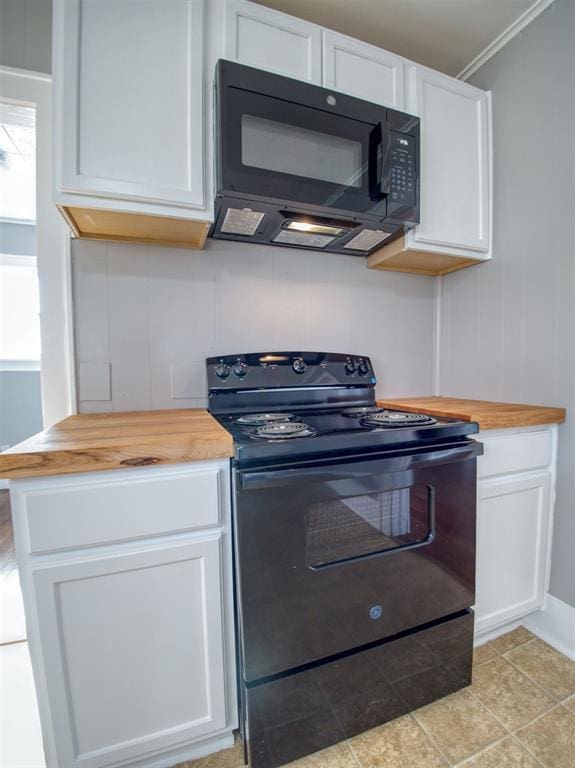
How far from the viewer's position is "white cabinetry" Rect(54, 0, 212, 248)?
966 mm

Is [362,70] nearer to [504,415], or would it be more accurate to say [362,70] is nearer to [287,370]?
[287,370]

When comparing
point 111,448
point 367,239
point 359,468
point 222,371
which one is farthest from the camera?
point 367,239

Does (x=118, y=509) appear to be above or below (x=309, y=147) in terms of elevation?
below

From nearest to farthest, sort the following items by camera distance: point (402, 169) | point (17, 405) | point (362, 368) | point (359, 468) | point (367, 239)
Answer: point (359, 468), point (402, 169), point (367, 239), point (362, 368), point (17, 405)

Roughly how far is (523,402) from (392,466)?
2.90ft

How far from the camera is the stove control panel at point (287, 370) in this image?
1.38 meters

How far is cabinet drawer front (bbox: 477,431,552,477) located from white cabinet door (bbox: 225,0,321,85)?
1.39 metres

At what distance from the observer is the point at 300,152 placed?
1.16 m

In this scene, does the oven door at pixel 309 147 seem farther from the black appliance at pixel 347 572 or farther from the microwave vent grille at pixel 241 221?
the black appliance at pixel 347 572

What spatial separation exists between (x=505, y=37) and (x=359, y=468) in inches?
73.5

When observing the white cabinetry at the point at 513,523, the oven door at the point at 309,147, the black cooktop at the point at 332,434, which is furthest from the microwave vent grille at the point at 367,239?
the white cabinetry at the point at 513,523

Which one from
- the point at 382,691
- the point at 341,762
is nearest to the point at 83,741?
the point at 341,762

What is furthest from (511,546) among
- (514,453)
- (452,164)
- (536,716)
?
(452,164)

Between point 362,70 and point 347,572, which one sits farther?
point 362,70
